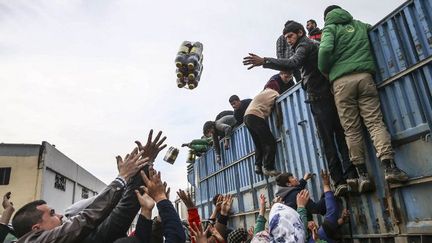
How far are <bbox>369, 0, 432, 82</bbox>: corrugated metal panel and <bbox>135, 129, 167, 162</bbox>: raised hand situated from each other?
219 centimetres

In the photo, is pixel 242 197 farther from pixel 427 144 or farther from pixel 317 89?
pixel 427 144

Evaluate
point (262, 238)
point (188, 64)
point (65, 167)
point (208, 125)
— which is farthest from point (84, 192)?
point (262, 238)

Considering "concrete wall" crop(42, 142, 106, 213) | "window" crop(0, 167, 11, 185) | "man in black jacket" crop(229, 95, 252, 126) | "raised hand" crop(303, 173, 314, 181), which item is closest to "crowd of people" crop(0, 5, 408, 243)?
"raised hand" crop(303, 173, 314, 181)

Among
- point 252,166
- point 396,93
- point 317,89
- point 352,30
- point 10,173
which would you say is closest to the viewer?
point 396,93

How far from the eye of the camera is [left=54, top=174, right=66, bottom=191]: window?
42.5 feet

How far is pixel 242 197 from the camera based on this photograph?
5.73 meters

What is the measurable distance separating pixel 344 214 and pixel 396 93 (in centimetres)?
130

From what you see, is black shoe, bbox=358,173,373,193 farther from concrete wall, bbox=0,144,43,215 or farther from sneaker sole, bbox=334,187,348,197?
concrete wall, bbox=0,144,43,215

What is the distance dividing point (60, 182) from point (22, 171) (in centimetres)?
249

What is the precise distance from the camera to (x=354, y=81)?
3.02m

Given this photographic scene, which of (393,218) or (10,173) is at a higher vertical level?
(10,173)

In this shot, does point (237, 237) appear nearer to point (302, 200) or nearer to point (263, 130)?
point (302, 200)

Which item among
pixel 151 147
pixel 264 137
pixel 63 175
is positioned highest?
pixel 63 175

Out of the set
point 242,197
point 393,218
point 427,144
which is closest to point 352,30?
point 427,144
